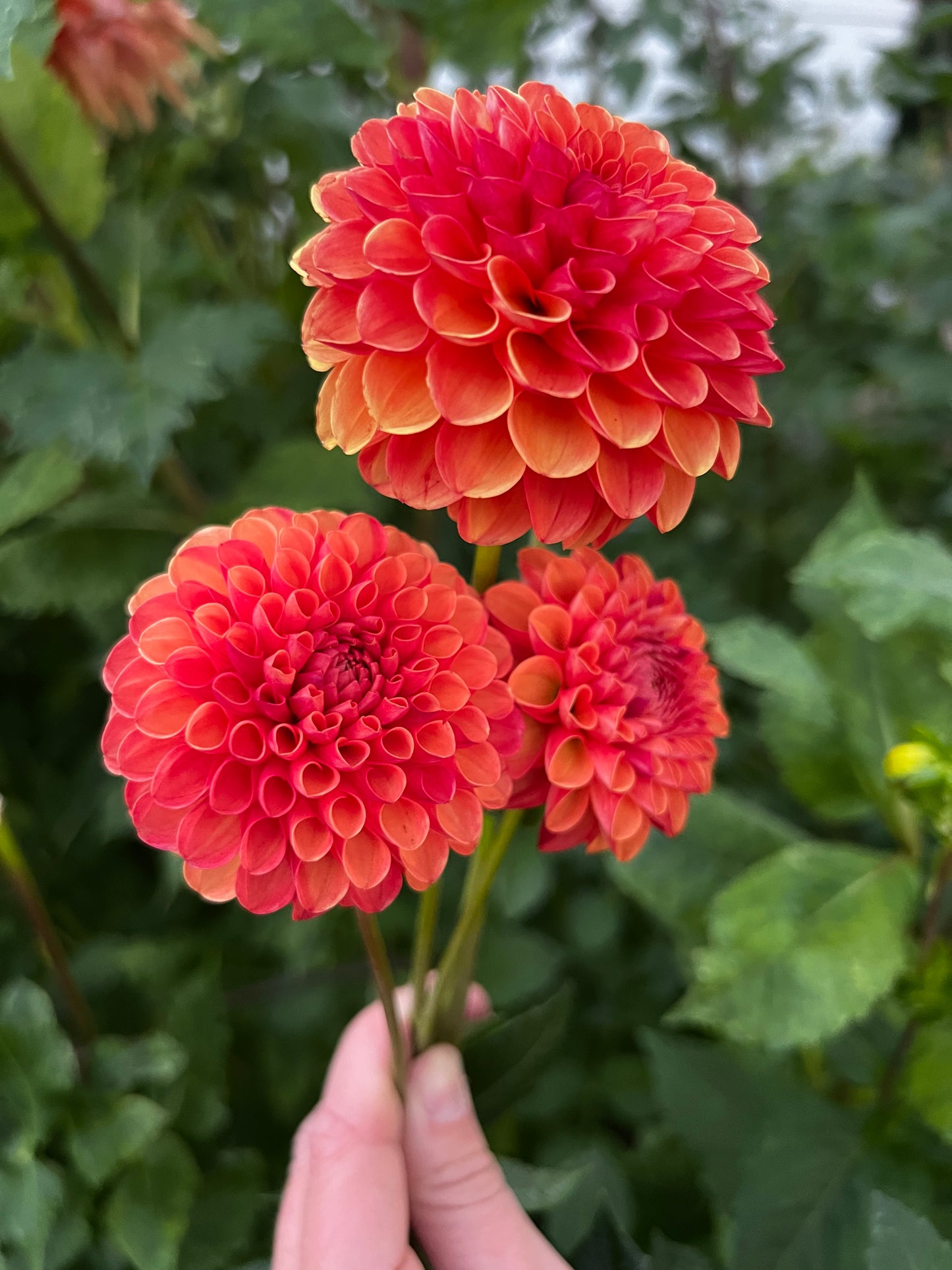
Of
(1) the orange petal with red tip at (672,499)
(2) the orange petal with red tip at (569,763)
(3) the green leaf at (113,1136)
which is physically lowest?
(3) the green leaf at (113,1136)

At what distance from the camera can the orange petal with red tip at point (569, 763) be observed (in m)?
0.23

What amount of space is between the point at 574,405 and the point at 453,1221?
0.29 m

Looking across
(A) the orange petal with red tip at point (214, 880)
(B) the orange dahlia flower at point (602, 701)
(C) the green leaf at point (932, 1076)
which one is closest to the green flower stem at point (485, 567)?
(B) the orange dahlia flower at point (602, 701)

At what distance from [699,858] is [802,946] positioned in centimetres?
10

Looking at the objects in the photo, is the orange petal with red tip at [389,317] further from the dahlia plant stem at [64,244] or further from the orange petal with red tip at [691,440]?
the dahlia plant stem at [64,244]

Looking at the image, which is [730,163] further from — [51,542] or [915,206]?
[51,542]

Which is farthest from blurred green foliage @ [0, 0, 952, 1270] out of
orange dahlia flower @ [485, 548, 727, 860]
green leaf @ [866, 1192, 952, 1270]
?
orange dahlia flower @ [485, 548, 727, 860]

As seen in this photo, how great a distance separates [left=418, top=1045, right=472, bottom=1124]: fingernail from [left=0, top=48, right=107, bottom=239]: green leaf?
472mm

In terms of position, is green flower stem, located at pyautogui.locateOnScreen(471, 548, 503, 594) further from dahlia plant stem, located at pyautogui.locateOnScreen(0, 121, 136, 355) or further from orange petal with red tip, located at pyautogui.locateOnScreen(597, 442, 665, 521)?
dahlia plant stem, located at pyautogui.locateOnScreen(0, 121, 136, 355)

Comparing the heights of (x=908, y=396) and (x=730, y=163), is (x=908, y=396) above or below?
below

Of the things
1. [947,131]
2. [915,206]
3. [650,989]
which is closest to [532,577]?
[650,989]

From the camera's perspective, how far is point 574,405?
0.21 metres

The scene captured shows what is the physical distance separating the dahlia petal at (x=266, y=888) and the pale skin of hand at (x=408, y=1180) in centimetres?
14

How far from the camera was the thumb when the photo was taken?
30cm
